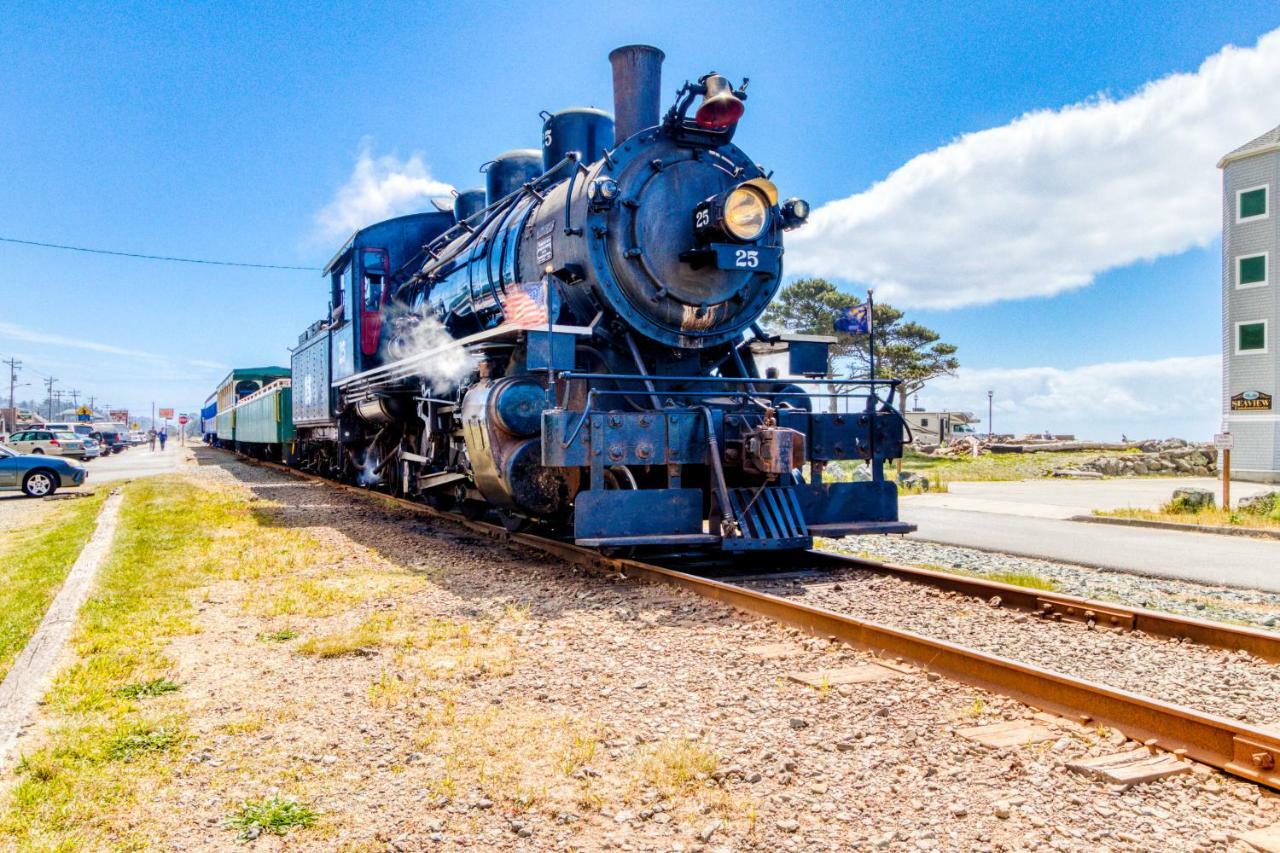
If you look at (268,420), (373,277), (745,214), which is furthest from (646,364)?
(268,420)

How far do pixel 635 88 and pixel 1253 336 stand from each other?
26367mm

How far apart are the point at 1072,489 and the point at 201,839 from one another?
20.7 meters

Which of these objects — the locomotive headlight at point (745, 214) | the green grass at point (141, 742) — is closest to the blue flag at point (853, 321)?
the locomotive headlight at point (745, 214)

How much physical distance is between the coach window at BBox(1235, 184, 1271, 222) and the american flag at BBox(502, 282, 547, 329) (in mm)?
27219

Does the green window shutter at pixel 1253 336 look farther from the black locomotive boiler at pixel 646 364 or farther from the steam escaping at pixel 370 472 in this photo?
the steam escaping at pixel 370 472

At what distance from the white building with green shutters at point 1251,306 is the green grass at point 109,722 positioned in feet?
94.1

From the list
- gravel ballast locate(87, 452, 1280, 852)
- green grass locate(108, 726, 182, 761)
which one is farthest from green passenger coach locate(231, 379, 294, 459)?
green grass locate(108, 726, 182, 761)

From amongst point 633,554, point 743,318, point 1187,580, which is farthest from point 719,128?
point 1187,580

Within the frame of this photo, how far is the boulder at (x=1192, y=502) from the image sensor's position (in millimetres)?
13328

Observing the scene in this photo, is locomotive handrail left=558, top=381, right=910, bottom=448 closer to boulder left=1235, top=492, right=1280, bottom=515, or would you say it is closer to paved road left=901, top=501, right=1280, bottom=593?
paved road left=901, top=501, right=1280, bottom=593

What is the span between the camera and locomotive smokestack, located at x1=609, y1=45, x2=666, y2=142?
25.5ft

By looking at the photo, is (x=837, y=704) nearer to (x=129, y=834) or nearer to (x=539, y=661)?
(x=539, y=661)

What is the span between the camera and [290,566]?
7289 millimetres

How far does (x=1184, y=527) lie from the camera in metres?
11.9
